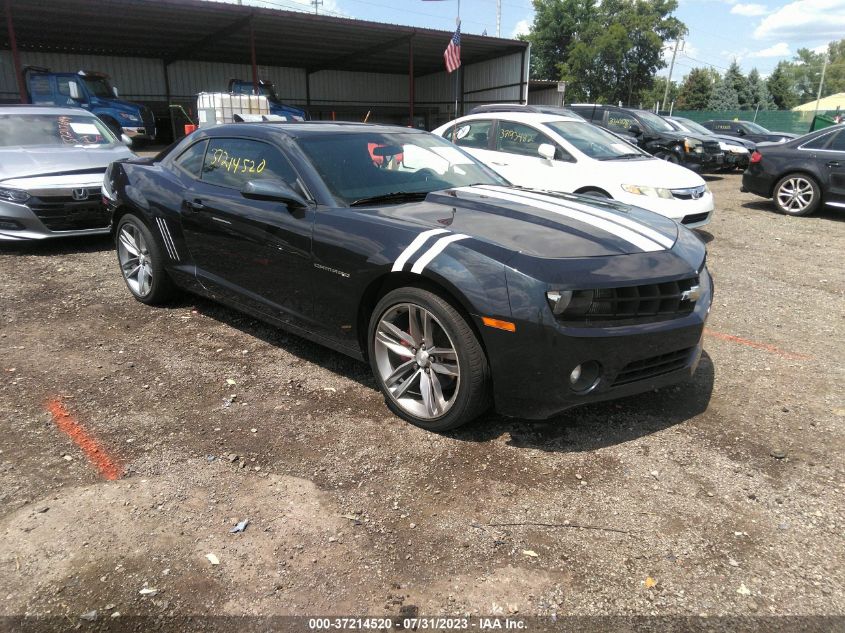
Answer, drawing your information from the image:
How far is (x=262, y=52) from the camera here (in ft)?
90.4

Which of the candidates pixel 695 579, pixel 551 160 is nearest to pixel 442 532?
pixel 695 579

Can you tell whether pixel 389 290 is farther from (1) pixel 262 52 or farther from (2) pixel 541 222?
(1) pixel 262 52

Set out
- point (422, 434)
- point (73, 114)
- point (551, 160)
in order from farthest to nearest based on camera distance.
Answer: point (73, 114), point (551, 160), point (422, 434)

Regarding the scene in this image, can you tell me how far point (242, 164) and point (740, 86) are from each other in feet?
264

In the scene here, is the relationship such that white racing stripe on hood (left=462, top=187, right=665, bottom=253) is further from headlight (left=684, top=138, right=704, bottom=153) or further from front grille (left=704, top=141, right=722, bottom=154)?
front grille (left=704, top=141, right=722, bottom=154)

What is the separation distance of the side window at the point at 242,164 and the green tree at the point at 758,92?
78.2 meters

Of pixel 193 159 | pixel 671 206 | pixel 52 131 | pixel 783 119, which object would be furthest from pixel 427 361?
pixel 783 119

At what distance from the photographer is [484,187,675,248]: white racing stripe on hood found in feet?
10.5

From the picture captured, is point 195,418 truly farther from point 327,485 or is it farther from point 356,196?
point 356,196

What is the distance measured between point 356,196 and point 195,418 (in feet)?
4.98

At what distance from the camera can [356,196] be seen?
350 centimetres

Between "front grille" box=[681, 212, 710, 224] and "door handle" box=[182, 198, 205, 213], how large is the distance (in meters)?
5.19

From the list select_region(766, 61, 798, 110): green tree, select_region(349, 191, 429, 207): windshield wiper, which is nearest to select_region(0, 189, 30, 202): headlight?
select_region(349, 191, 429, 207): windshield wiper

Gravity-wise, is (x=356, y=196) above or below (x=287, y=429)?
above
